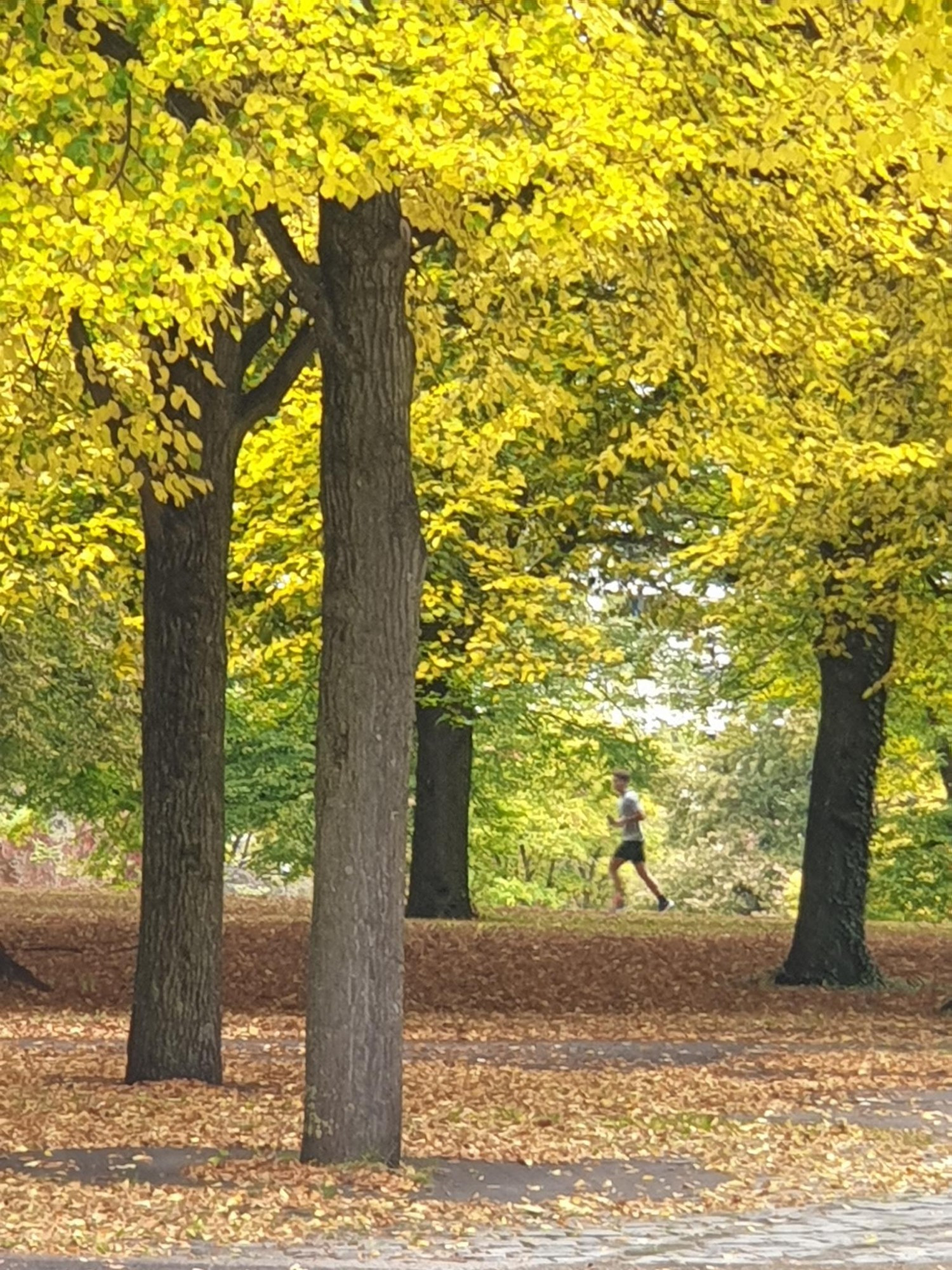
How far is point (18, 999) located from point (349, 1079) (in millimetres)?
11335

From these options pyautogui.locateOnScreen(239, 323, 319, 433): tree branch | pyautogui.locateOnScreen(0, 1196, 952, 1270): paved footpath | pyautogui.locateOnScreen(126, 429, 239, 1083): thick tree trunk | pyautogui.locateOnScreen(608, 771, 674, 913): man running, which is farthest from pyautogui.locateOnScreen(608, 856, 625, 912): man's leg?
pyautogui.locateOnScreen(0, 1196, 952, 1270): paved footpath

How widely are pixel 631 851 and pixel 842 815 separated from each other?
464 inches

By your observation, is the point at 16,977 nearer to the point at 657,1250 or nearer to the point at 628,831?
the point at 628,831

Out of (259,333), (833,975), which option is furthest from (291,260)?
(833,975)

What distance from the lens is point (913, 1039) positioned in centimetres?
1850

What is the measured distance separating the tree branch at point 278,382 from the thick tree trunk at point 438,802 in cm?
1285

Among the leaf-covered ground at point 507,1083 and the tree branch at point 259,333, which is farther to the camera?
the tree branch at point 259,333

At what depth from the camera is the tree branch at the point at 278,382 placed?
13.3 metres

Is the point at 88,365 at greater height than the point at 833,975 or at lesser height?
greater

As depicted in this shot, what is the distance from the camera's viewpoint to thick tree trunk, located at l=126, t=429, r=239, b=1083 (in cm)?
1338

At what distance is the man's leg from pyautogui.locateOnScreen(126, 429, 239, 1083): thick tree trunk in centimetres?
2006

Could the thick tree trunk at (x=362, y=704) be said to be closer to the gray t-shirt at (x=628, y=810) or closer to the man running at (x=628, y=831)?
the man running at (x=628, y=831)

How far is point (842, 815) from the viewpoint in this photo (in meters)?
22.0

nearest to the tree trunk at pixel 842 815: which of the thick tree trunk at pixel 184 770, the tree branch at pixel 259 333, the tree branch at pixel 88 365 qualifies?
the tree branch at pixel 259 333
